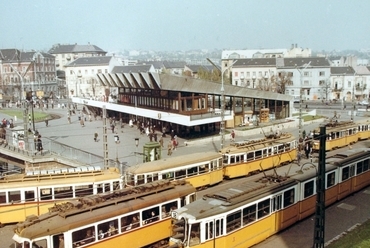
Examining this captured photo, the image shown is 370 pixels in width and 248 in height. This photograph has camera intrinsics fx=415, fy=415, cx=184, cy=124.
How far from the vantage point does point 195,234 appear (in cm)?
1509

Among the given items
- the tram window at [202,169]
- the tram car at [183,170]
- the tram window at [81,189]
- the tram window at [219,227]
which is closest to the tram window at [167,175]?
the tram car at [183,170]

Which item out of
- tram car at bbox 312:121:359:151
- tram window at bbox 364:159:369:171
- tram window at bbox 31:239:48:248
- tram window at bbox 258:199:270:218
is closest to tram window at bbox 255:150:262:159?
tram window at bbox 364:159:369:171

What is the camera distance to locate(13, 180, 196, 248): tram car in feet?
45.7

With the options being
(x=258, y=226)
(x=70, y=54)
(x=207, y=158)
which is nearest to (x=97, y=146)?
(x=207, y=158)

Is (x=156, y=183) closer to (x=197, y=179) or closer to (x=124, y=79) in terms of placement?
(x=197, y=179)

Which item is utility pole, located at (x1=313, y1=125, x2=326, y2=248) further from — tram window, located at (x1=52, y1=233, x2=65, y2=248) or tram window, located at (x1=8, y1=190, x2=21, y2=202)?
tram window, located at (x1=8, y1=190, x2=21, y2=202)

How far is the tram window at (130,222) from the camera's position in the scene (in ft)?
53.1

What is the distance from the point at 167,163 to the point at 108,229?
8.18m

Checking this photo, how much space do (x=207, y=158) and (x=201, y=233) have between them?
1078 centimetres

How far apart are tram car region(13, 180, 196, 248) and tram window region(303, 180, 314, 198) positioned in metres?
5.67

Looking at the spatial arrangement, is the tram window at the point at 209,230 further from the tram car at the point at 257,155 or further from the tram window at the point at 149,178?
the tram car at the point at 257,155

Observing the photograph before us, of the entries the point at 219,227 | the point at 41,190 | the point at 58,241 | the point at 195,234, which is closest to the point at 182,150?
the point at 41,190

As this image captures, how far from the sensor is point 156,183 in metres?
18.4

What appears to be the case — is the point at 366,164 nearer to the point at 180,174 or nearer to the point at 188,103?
the point at 180,174
